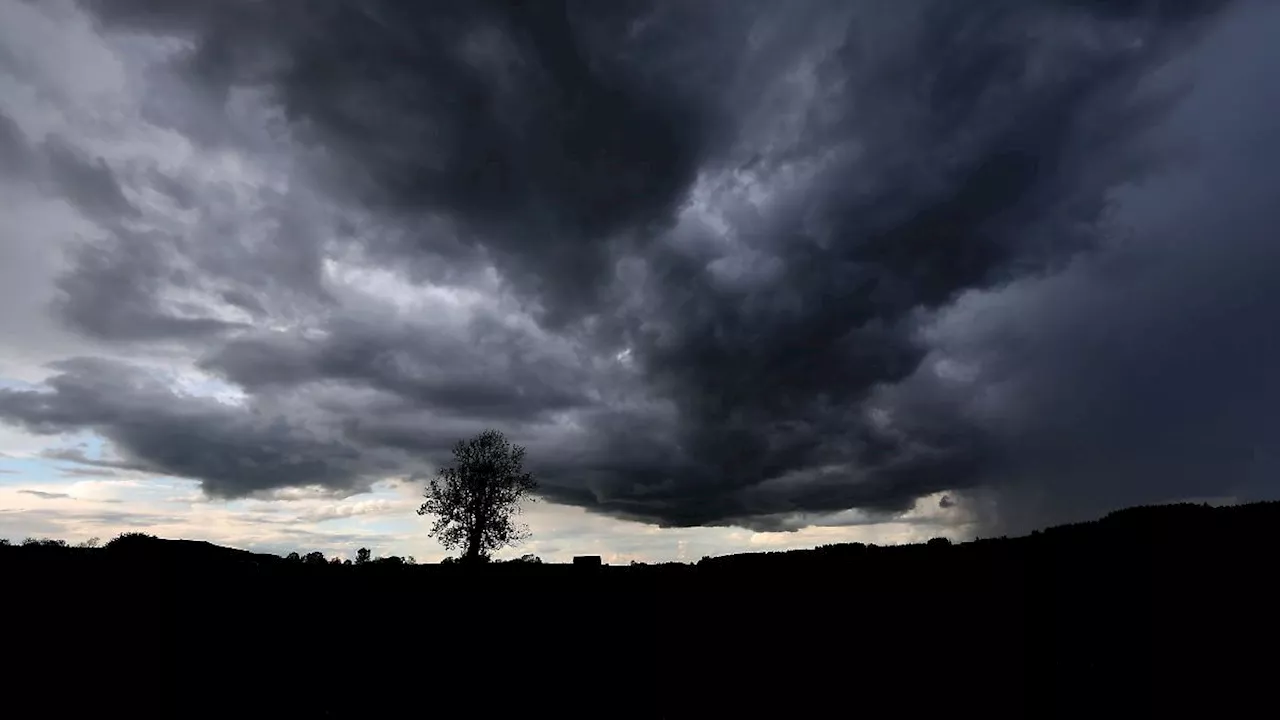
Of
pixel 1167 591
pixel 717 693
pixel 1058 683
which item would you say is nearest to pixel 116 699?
pixel 717 693

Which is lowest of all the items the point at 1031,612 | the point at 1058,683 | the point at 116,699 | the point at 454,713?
the point at 454,713

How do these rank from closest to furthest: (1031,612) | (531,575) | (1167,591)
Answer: (1167,591), (1031,612), (531,575)

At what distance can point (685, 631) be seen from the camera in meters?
19.2

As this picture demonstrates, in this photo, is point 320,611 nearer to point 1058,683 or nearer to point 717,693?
point 717,693

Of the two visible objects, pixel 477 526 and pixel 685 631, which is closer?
pixel 685 631

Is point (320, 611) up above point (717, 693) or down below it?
above

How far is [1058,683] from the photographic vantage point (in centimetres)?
1105

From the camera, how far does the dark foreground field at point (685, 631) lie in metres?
9.67

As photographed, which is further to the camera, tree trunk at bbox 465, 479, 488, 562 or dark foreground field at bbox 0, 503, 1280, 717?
tree trunk at bbox 465, 479, 488, 562

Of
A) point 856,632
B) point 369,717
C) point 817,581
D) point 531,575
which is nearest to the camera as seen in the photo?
point 856,632

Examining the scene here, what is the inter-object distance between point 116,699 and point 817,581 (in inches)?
768

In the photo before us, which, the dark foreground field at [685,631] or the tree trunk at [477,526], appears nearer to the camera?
the dark foreground field at [685,631]

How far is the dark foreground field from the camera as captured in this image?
31.7 feet

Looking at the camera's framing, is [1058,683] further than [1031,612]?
No
